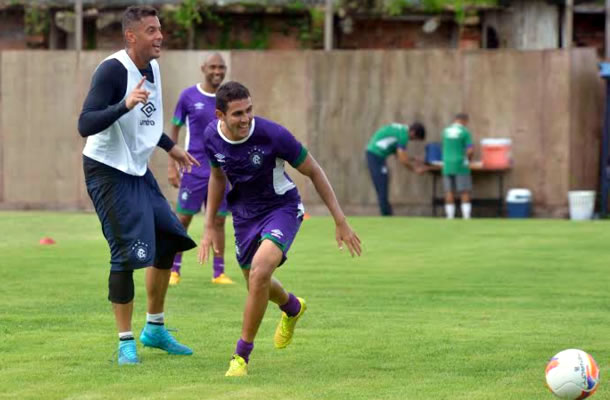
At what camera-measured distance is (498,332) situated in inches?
368

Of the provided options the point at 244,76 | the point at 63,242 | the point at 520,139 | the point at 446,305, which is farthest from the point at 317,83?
the point at 446,305

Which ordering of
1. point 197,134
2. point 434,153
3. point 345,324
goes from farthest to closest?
point 434,153 → point 197,134 → point 345,324

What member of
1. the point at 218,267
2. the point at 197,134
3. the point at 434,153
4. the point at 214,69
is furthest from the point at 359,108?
the point at 218,267

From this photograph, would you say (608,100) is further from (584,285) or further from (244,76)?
(584,285)

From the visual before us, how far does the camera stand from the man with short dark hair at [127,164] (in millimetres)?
7984

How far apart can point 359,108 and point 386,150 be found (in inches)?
54.3

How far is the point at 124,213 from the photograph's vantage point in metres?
8.05

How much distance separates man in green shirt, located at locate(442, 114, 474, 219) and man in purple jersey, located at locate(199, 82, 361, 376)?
1590cm

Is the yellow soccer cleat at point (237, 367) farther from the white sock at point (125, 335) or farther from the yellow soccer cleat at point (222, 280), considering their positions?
the yellow soccer cleat at point (222, 280)

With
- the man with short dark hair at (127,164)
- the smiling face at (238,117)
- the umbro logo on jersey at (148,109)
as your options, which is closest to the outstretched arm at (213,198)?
the man with short dark hair at (127,164)

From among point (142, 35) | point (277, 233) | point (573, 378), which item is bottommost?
point (573, 378)

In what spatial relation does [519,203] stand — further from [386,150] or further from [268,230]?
[268,230]

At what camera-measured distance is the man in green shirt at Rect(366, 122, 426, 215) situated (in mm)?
24391

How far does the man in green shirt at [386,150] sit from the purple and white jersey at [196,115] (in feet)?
37.4
